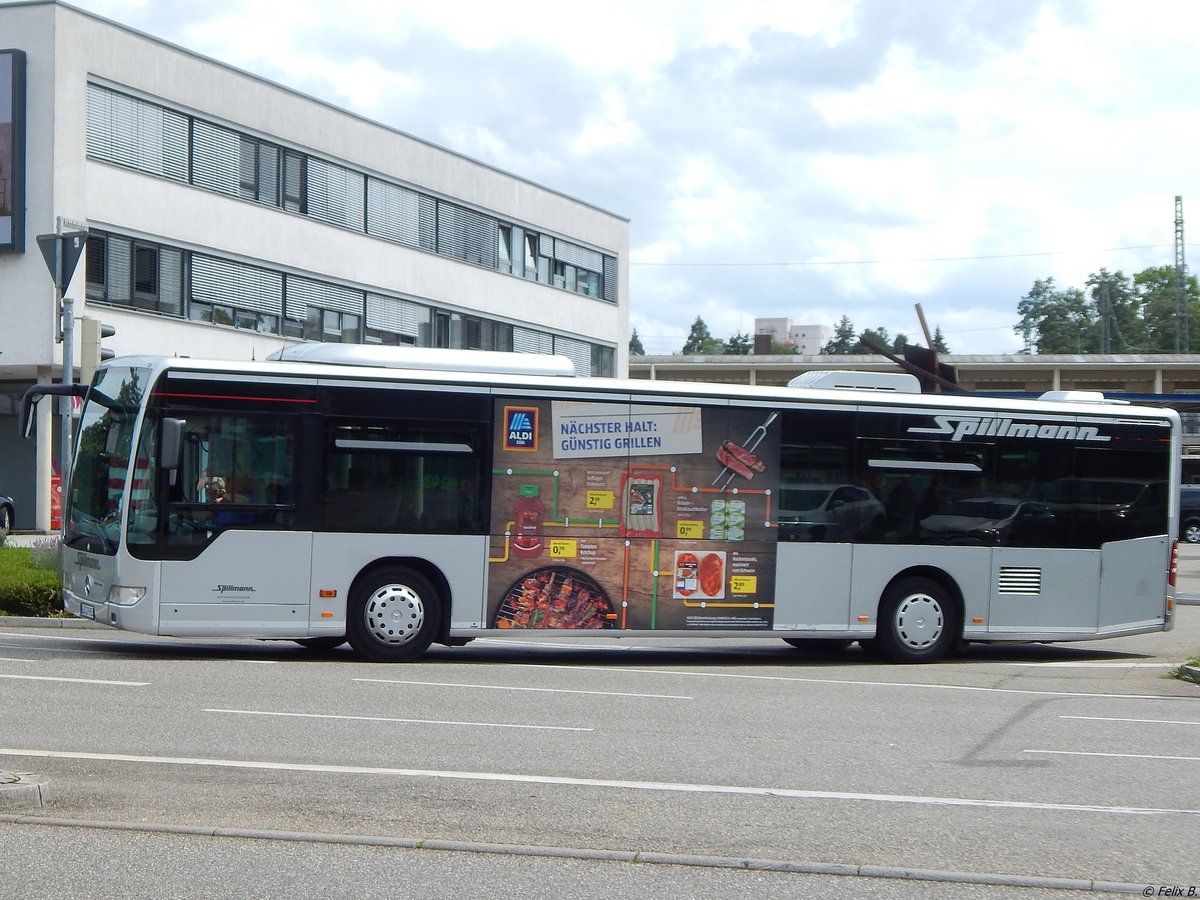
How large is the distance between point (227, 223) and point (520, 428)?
22.9 meters

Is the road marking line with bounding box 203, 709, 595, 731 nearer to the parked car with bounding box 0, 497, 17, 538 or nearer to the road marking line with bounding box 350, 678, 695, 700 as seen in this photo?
the road marking line with bounding box 350, 678, 695, 700

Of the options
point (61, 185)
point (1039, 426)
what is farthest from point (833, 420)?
point (61, 185)

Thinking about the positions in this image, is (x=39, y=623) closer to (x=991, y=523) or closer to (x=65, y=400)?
(x=65, y=400)

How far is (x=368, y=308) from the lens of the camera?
40875 mm

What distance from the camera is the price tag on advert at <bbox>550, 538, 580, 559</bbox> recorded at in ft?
50.5

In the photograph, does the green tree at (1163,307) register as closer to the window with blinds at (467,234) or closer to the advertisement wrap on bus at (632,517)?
the window with blinds at (467,234)

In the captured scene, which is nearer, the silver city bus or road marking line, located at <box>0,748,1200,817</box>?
road marking line, located at <box>0,748,1200,817</box>

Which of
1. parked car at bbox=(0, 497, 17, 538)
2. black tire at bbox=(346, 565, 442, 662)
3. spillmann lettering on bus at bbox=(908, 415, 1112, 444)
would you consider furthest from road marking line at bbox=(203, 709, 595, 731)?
parked car at bbox=(0, 497, 17, 538)

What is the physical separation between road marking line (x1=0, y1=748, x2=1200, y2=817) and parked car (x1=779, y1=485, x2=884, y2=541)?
7.91 metres

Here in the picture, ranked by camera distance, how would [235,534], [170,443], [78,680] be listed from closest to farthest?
[78,680] → [170,443] → [235,534]

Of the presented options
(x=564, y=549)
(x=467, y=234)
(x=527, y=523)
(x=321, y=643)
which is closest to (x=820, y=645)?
(x=564, y=549)

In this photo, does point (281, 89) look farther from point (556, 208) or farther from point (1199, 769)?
point (1199, 769)

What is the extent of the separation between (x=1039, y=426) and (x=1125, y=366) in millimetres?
58080

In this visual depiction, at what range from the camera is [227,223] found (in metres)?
36.0
